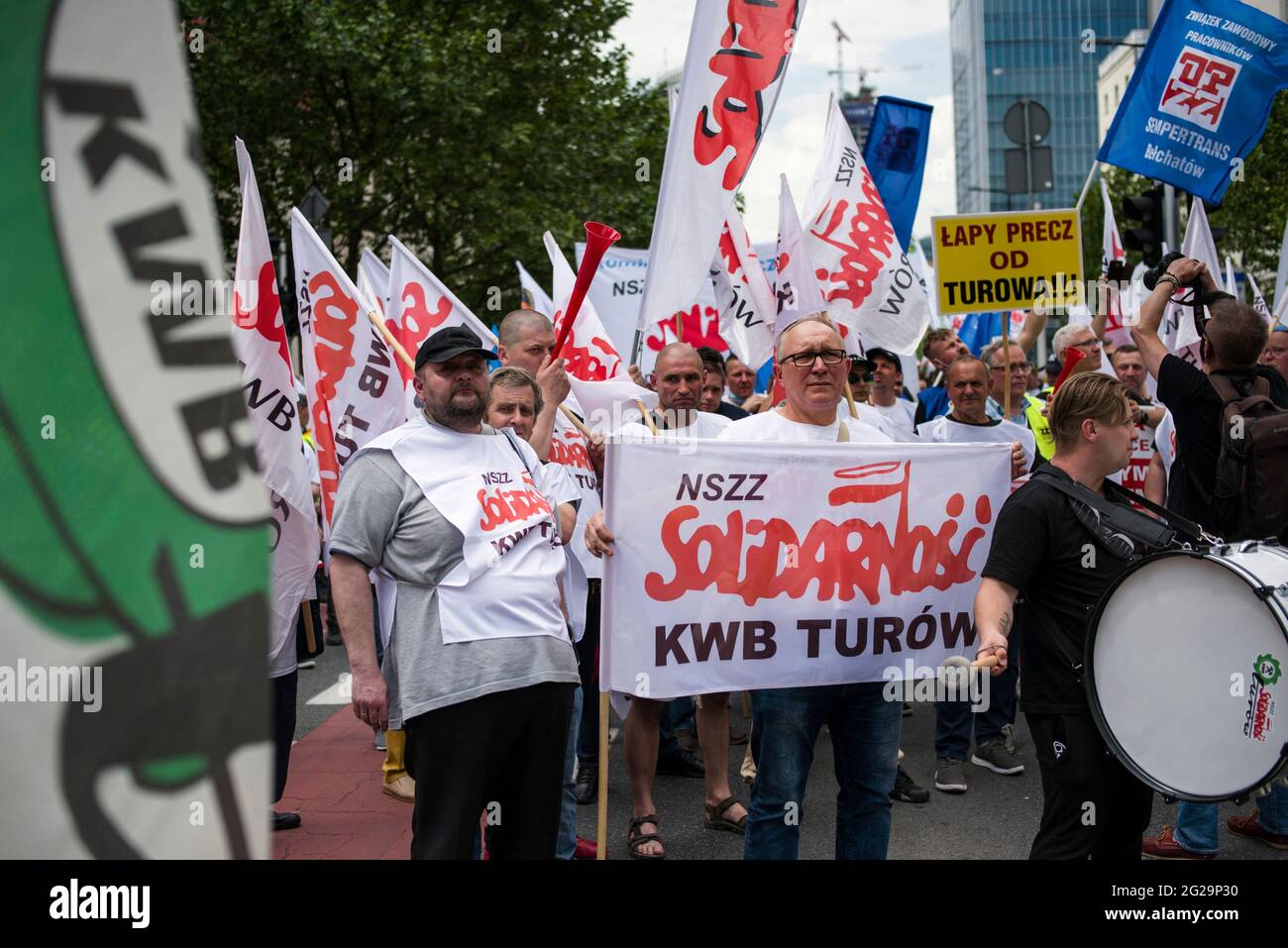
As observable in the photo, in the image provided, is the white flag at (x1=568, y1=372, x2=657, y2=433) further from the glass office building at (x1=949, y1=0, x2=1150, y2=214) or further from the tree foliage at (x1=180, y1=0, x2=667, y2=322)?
the glass office building at (x1=949, y1=0, x2=1150, y2=214)

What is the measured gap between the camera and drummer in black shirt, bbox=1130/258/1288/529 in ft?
14.9

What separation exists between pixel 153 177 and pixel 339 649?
32.5ft

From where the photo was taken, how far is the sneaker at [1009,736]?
6.37m

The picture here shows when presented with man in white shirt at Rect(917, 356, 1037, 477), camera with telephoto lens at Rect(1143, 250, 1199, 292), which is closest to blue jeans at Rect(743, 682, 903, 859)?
camera with telephoto lens at Rect(1143, 250, 1199, 292)

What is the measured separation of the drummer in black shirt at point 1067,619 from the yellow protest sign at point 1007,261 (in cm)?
401

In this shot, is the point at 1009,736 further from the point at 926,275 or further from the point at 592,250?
the point at 926,275

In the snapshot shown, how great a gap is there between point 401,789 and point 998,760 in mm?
2953

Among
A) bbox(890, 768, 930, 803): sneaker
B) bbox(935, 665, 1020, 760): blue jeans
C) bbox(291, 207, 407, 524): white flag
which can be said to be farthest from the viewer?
bbox(935, 665, 1020, 760): blue jeans

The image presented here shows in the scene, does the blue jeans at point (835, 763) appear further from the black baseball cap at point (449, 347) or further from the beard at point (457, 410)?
the black baseball cap at point (449, 347)

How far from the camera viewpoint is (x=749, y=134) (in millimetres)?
4945

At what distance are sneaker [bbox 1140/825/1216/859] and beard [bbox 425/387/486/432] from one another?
10.4ft

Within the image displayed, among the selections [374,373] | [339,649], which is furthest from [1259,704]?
[339,649]

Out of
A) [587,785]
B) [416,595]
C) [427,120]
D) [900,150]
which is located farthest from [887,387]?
[427,120]

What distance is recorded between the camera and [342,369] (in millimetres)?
5617
